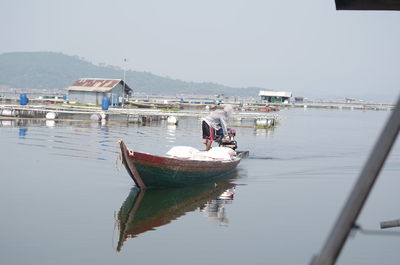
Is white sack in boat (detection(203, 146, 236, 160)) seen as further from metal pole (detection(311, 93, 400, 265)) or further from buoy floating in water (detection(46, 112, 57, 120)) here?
buoy floating in water (detection(46, 112, 57, 120))

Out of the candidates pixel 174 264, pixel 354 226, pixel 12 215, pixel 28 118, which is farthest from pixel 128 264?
pixel 28 118

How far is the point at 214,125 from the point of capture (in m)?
22.0

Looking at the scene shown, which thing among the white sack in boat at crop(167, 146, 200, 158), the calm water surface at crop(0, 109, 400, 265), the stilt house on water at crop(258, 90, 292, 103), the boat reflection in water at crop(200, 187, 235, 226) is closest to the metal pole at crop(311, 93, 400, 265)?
the calm water surface at crop(0, 109, 400, 265)

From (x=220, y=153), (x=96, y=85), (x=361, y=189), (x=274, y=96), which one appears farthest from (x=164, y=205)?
(x=274, y=96)

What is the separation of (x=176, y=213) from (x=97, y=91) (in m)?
49.8

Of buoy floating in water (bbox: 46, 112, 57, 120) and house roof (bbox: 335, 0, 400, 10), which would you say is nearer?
house roof (bbox: 335, 0, 400, 10)

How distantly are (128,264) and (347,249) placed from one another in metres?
5.23

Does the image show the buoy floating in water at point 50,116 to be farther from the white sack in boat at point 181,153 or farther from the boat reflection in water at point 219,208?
the boat reflection in water at point 219,208

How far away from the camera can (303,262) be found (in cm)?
1143

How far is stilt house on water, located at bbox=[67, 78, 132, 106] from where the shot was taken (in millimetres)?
63812

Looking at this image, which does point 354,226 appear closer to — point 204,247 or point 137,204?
point 204,247

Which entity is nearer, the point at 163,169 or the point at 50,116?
the point at 163,169

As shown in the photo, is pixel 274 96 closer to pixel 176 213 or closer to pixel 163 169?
pixel 163 169

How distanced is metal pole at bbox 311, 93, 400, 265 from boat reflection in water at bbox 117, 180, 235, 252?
9072 millimetres
